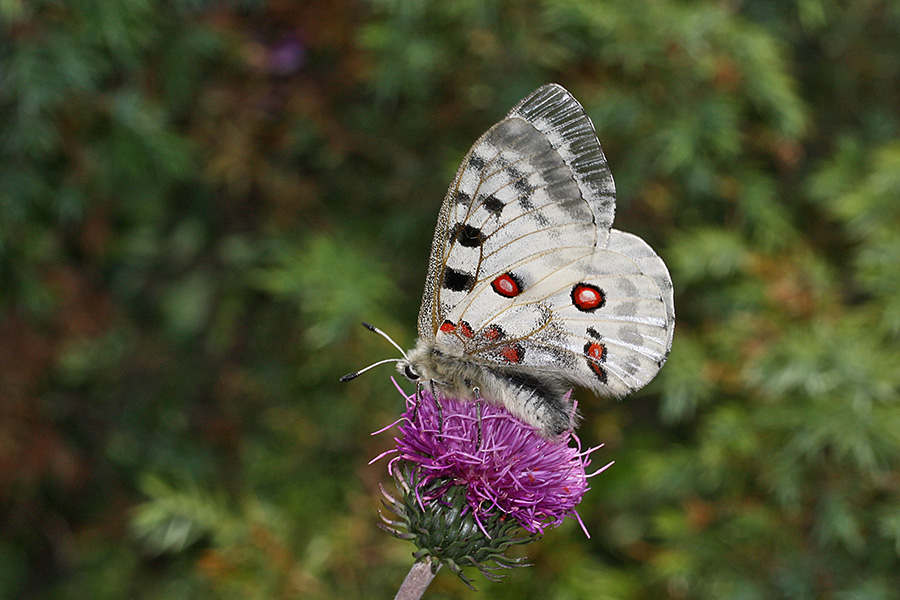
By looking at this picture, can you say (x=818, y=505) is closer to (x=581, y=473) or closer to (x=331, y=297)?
(x=581, y=473)

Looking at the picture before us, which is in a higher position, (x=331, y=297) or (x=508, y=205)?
(x=508, y=205)

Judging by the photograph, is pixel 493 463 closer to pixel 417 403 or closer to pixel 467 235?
pixel 417 403

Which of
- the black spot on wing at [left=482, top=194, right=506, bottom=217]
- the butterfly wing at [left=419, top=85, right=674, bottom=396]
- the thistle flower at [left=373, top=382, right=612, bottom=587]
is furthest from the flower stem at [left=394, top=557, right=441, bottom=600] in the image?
the black spot on wing at [left=482, top=194, right=506, bottom=217]

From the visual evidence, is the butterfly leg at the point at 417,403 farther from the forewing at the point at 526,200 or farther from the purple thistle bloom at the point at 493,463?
the forewing at the point at 526,200

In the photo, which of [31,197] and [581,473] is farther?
[31,197]

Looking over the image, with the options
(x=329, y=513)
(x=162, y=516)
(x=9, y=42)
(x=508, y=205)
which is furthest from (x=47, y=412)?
(x=508, y=205)

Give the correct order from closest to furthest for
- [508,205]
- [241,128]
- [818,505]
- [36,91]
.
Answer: [508,205] < [36,91] < [818,505] < [241,128]
